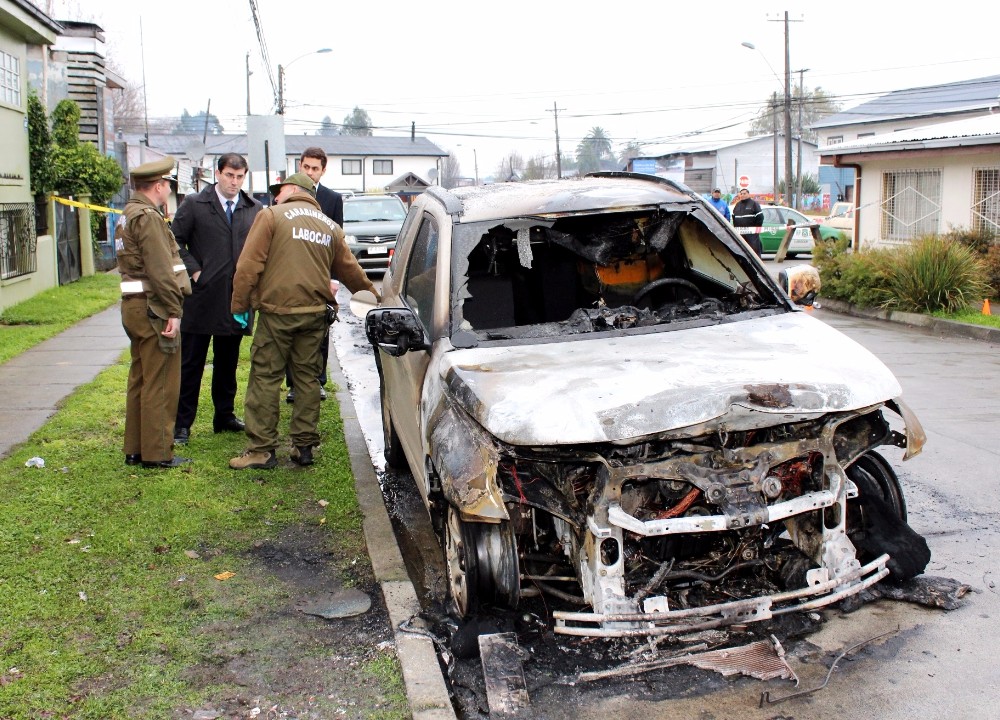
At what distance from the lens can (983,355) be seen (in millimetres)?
11555

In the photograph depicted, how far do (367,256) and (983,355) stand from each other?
12.3 meters

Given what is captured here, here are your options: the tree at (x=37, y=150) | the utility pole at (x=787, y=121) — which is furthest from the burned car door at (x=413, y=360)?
the utility pole at (x=787, y=121)

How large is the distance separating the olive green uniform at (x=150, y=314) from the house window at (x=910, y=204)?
1562cm

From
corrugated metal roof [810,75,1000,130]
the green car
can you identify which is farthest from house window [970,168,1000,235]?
corrugated metal roof [810,75,1000,130]

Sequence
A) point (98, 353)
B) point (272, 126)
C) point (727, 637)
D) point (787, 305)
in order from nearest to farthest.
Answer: point (727, 637) → point (787, 305) → point (98, 353) → point (272, 126)

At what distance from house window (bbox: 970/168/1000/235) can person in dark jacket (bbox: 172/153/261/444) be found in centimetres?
1434

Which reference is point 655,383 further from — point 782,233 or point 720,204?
point 782,233

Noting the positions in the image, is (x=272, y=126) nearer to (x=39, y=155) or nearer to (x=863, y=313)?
(x=39, y=155)

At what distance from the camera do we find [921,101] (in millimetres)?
45656

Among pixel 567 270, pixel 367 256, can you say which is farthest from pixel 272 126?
pixel 567 270

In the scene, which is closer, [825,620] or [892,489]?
[825,620]

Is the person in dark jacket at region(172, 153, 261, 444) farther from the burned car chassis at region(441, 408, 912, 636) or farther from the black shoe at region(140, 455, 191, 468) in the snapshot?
the burned car chassis at region(441, 408, 912, 636)

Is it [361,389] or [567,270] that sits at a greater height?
[567,270]

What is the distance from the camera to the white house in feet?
56.5
